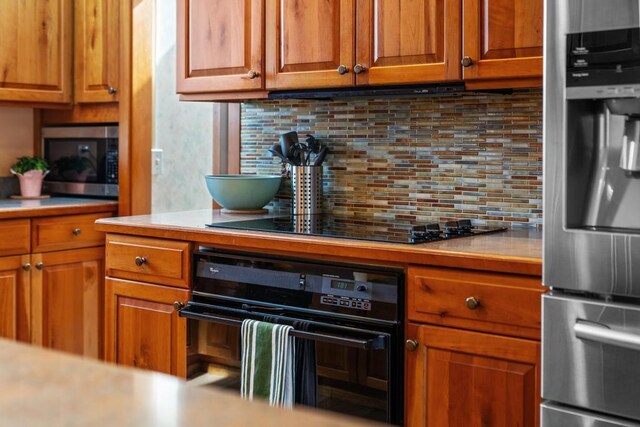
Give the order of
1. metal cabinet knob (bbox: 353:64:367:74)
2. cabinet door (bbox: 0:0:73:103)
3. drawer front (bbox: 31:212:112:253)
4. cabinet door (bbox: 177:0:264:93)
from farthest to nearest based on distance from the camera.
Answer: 1. cabinet door (bbox: 0:0:73:103)
2. drawer front (bbox: 31:212:112:253)
3. cabinet door (bbox: 177:0:264:93)
4. metal cabinet knob (bbox: 353:64:367:74)

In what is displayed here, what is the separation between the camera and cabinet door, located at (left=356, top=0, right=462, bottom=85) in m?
2.35

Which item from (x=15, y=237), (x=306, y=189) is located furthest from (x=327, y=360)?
(x=15, y=237)

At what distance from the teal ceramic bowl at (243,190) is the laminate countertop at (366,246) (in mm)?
203

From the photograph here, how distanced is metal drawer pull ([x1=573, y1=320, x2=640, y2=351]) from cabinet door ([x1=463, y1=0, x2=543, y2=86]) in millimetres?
769

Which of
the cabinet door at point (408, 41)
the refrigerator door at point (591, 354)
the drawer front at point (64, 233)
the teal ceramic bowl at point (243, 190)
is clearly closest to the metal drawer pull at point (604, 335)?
the refrigerator door at point (591, 354)

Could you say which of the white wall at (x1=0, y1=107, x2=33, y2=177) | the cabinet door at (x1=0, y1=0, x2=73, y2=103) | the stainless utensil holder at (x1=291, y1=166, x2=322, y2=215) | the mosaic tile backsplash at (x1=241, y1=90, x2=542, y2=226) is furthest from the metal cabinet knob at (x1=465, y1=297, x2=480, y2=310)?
the white wall at (x1=0, y1=107, x2=33, y2=177)

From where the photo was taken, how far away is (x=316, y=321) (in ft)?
7.37

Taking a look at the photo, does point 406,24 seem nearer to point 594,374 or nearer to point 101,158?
point 594,374

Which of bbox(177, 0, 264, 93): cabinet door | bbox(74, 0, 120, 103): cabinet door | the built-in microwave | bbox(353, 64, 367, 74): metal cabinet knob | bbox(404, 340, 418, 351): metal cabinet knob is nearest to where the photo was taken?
bbox(404, 340, 418, 351): metal cabinet knob

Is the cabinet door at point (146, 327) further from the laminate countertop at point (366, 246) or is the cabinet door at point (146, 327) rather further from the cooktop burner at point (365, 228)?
the cooktop burner at point (365, 228)

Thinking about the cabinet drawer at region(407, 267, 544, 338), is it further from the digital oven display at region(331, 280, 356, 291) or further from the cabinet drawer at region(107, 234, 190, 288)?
the cabinet drawer at region(107, 234, 190, 288)

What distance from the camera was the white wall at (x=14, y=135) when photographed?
3762mm

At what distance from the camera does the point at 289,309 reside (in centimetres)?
231

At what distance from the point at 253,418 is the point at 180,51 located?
261 cm
